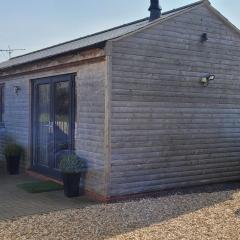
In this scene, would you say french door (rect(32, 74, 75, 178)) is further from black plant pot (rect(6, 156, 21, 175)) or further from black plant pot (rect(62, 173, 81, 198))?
black plant pot (rect(62, 173, 81, 198))

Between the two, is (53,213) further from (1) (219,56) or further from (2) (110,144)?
(1) (219,56)

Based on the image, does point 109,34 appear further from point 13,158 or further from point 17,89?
point 13,158

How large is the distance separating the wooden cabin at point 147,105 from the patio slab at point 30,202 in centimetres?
59

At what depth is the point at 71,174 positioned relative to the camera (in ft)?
29.0

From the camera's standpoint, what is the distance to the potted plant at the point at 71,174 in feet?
29.0

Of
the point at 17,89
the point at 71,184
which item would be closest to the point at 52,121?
the point at 71,184

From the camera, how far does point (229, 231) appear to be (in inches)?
247

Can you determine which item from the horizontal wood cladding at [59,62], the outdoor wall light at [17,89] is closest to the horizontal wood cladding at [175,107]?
the horizontal wood cladding at [59,62]

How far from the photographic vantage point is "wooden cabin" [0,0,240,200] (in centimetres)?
862

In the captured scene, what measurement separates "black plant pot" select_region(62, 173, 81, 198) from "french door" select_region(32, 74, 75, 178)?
3.78 feet

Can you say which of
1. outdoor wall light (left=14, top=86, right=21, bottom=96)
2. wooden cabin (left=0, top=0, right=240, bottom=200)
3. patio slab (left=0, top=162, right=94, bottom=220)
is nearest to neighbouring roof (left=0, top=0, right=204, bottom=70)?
wooden cabin (left=0, top=0, right=240, bottom=200)

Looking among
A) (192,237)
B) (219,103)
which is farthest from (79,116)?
(192,237)

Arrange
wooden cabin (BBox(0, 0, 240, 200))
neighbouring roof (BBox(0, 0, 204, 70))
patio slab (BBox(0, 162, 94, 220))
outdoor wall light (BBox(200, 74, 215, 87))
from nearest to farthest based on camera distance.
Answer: patio slab (BBox(0, 162, 94, 220)) < wooden cabin (BBox(0, 0, 240, 200)) < neighbouring roof (BBox(0, 0, 204, 70)) < outdoor wall light (BBox(200, 74, 215, 87))

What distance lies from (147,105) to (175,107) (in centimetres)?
82
